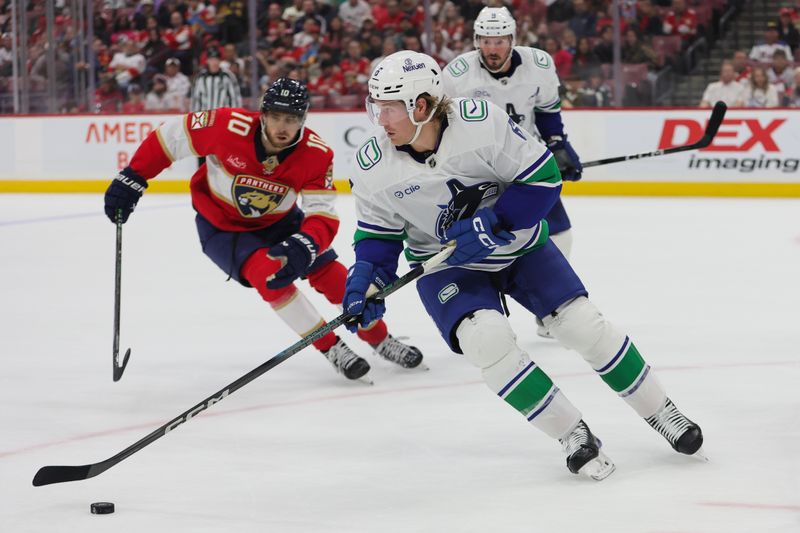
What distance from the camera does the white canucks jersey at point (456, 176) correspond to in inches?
119

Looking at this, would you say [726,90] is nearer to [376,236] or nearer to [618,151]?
[618,151]

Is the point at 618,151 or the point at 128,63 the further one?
the point at 128,63

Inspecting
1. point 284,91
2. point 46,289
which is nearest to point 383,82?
A: point 284,91

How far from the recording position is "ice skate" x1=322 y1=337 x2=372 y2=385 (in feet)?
13.5

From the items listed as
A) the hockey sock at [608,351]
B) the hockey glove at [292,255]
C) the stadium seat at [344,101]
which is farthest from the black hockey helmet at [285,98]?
the stadium seat at [344,101]

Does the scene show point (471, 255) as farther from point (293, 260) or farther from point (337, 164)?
point (337, 164)

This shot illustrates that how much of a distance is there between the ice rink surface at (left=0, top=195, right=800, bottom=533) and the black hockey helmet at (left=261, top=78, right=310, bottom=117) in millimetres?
948

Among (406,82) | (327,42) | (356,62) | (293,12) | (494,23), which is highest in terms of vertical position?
(406,82)

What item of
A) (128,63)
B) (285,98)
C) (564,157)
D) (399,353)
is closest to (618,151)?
(128,63)

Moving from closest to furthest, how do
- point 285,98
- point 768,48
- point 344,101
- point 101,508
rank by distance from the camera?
point 101,508 → point 285,98 → point 768,48 → point 344,101

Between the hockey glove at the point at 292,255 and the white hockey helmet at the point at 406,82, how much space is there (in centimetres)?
93

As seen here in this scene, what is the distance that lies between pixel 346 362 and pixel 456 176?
1.27 metres

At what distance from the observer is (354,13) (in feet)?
37.3

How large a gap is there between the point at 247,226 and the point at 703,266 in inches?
121
